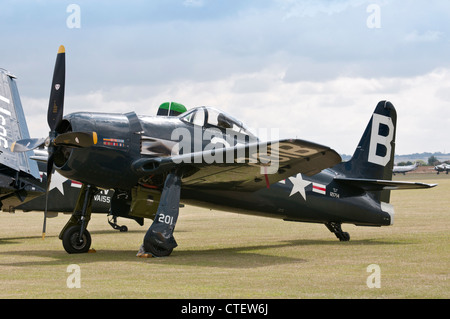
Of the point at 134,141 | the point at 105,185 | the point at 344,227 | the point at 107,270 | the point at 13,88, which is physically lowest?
the point at 344,227

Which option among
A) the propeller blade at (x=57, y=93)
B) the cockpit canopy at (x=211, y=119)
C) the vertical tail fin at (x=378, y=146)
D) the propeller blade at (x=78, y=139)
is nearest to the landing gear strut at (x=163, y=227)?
the propeller blade at (x=78, y=139)

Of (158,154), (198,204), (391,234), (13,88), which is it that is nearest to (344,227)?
(391,234)

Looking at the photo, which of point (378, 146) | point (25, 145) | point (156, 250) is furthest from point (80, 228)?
point (378, 146)

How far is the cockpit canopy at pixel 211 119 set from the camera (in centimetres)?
1293

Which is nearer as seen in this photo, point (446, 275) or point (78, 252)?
point (446, 275)

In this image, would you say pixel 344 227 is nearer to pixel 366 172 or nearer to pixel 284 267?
Answer: pixel 366 172

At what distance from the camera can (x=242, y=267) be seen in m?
10.2

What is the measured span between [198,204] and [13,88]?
9195mm

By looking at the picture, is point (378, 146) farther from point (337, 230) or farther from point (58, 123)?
point (58, 123)

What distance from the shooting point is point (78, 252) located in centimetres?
1295

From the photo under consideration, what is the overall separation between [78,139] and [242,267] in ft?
12.3

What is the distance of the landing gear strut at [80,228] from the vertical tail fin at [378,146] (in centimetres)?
697

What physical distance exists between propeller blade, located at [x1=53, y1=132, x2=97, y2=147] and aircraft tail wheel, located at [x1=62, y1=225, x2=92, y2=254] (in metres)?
2.41

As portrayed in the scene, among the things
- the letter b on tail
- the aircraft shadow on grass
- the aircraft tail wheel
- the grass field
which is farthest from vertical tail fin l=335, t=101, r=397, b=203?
the aircraft tail wheel
